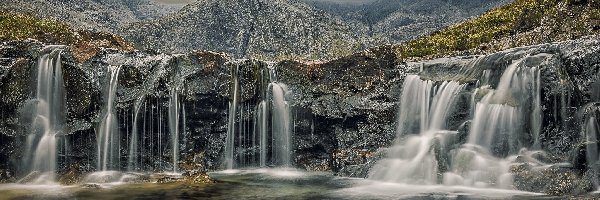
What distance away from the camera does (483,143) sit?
34.1 m

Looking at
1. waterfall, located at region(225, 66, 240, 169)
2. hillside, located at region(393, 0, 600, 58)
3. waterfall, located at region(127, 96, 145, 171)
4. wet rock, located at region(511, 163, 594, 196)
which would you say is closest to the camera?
wet rock, located at region(511, 163, 594, 196)

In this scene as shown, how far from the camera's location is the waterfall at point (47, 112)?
37812mm

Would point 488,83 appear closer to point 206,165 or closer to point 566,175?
point 566,175

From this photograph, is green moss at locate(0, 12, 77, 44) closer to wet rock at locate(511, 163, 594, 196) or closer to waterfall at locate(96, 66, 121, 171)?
waterfall at locate(96, 66, 121, 171)

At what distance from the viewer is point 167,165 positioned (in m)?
40.6

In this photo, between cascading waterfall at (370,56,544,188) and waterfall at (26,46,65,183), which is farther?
waterfall at (26,46,65,183)

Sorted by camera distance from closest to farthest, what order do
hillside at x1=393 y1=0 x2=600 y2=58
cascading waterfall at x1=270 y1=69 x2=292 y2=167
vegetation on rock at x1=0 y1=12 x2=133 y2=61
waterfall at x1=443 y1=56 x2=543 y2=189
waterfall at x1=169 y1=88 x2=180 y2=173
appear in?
1. waterfall at x1=443 y1=56 x2=543 y2=189
2. vegetation on rock at x1=0 y1=12 x2=133 y2=61
3. waterfall at x1=169 y1=88 x2=180 y2=173
4. cascading waterfall at x1=270 y1=69 x2=292 y2=167
5. hillside at x1=393 y1=0 x2=600 y2=58

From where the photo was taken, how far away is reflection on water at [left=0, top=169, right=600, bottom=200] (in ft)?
96.8

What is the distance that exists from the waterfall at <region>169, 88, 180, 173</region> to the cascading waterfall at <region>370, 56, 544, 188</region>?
1522 cm

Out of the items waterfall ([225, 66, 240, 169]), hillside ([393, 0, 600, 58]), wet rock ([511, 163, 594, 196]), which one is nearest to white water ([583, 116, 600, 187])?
wet rock ([511, 163, 594, 196])

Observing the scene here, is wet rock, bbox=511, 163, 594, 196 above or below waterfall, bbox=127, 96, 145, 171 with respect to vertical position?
below

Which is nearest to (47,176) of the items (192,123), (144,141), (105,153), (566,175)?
(105,153)

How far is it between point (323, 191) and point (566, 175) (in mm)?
13171

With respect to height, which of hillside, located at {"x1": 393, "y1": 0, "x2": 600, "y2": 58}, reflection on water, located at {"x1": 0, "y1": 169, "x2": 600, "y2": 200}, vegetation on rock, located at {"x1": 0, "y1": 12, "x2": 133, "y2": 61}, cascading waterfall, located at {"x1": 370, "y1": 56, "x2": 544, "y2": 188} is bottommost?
reflection on water, located at {"x1": 0, "y1": 169, "x2": 600, "y2": 200}
